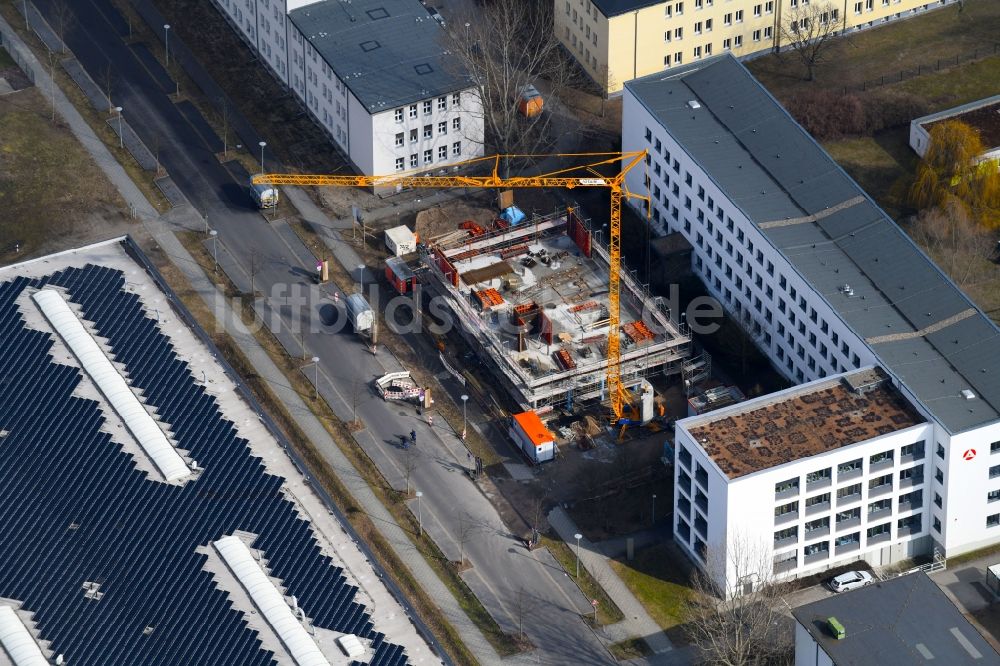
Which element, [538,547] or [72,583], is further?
[538,547]

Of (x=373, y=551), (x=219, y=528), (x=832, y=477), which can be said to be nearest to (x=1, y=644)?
(x=219, y=528)

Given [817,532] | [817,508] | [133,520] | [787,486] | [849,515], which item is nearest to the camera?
[133,520]

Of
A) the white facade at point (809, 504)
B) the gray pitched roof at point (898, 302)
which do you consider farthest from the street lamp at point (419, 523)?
the gray pitched roof at point (898, 302)

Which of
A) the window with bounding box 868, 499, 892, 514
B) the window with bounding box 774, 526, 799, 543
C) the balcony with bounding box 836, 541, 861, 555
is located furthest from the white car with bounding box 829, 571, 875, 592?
the window with bounding box 868, 499, 892, 514

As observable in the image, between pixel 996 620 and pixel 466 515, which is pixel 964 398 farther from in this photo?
pixel 466 515

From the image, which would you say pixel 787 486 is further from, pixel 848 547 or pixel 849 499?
pixel 848 547

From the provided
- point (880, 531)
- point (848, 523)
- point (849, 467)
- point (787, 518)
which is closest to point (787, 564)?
point (787, 518)

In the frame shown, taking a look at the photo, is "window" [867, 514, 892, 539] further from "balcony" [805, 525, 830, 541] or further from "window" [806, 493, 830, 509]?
"window" [806, 493, 830, 509]
